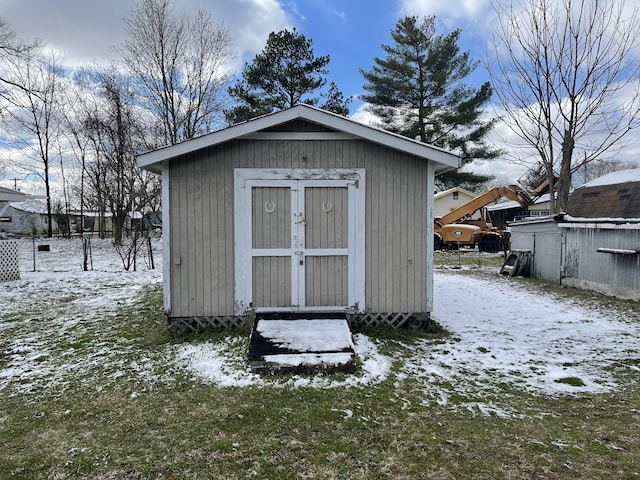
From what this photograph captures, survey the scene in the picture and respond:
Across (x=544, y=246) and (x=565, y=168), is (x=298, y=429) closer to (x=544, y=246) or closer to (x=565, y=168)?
(x=544, y=246)

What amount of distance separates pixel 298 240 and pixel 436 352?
2057 mm

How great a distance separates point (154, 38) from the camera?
52.3ft

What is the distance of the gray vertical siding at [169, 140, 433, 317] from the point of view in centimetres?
Result: 490

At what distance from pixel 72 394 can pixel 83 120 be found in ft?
67.5

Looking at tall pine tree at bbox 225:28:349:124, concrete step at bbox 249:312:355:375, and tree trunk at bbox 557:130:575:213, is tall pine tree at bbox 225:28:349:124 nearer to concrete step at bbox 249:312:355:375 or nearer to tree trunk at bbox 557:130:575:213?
tree trunk at bbox 557:130:575:213

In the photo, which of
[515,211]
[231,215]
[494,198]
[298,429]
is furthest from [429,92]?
[298,429]

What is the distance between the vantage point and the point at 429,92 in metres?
20.0

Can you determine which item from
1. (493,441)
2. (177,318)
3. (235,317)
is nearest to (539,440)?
(493,441)

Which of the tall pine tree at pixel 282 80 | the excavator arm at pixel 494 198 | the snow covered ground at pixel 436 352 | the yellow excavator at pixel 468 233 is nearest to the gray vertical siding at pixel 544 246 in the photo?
the snow covered ground at pixel 436 352

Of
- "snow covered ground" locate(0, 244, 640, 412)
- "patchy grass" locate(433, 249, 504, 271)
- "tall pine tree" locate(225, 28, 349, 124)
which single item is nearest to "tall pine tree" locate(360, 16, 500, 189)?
"tall pine tree" locate(225, 28, 349, 124)

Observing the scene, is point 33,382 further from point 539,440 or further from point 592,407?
point 592,407

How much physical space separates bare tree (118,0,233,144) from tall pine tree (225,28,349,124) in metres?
0.99

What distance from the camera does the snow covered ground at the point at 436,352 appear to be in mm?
3717

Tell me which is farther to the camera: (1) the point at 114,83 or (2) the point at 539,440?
(1) the point at 114,83
